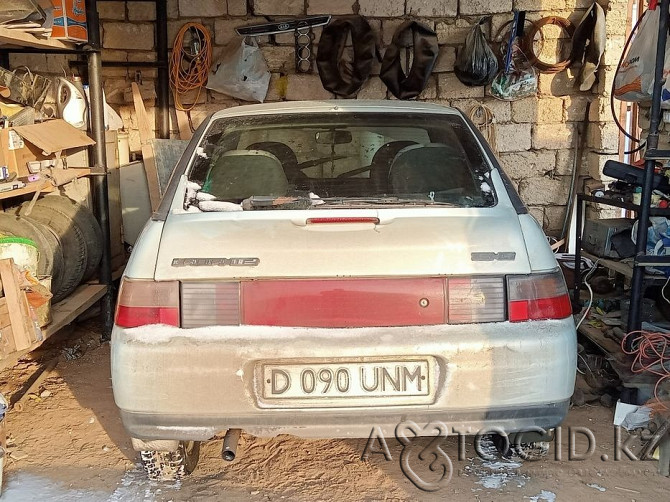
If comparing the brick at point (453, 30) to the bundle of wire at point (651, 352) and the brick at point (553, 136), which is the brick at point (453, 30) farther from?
the bundle of wire at point (651, 352)

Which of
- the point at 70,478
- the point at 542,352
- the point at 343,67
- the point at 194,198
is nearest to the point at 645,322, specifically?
the point at 542,352

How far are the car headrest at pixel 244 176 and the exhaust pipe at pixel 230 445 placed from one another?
0.93m

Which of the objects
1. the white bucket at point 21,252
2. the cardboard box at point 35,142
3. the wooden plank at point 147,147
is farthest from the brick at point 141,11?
the white bucket at point 21,252

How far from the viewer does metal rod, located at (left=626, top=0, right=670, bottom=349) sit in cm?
346

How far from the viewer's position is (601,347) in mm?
3971

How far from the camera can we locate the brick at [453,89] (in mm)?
6848

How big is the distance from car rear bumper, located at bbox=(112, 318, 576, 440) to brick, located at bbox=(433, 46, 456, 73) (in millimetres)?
5007

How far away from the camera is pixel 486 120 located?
22.4 ft

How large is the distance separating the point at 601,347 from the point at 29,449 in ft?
10.4

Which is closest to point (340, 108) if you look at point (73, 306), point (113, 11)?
point (73, 306)

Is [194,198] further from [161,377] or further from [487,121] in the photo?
[487,121]

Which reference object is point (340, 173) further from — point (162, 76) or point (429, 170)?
point (162, 76)

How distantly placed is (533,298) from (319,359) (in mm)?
768

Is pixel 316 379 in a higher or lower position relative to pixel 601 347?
higher
